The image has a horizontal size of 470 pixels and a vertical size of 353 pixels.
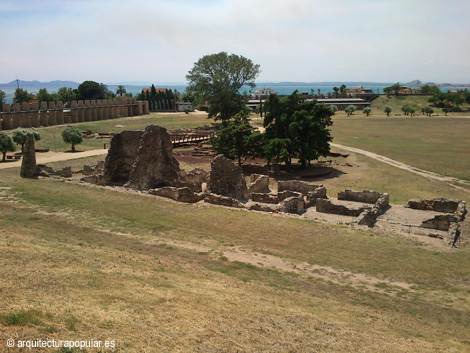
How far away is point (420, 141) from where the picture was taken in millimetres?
69562

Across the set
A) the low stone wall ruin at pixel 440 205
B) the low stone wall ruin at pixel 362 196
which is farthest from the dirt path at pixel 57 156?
the low stone wall ruin at pixel 440 205

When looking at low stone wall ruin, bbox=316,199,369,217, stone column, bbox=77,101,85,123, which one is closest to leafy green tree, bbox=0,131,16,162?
low stone wall ruin, bbox=316,199,369,217

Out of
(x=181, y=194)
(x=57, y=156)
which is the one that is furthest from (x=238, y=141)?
(x=57, y=156)

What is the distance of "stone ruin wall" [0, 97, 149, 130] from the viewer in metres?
71.3

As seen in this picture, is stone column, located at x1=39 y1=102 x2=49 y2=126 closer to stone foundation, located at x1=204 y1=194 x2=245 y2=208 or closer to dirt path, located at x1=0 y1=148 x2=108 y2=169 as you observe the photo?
dirt path, located at x1=0 y1=148 x2=108 y2=169

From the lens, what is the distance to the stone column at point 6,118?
69438 mm

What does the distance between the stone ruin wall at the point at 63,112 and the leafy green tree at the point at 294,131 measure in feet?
149

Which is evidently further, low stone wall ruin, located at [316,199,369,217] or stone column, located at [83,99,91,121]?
stone column, located at [83,99,91,121]

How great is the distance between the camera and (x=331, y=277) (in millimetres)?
17750

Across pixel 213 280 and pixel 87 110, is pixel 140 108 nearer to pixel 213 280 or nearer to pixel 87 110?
pixel 87 110

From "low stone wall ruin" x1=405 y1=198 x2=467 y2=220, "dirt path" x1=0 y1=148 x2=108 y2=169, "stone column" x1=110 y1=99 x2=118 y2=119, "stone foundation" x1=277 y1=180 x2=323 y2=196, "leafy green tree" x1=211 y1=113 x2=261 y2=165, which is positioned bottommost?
"low stone wall ruin" x1=405 y1=198 x2=467 y2=220

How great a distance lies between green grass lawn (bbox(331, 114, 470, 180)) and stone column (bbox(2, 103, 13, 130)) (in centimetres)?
5281

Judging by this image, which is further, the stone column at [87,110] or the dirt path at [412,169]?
the stone column at [87,110]

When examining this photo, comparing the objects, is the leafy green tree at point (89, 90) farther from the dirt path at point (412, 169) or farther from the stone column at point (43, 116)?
the dirt path at point (412, 169)
